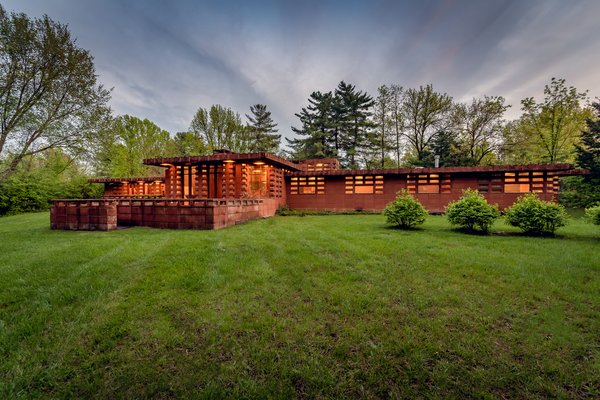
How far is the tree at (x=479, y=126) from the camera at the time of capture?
25109 millimetres

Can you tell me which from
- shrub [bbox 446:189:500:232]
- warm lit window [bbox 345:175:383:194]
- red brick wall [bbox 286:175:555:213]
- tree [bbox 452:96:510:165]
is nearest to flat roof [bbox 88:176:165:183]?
red brick wall [bbox 286:175:555:213]

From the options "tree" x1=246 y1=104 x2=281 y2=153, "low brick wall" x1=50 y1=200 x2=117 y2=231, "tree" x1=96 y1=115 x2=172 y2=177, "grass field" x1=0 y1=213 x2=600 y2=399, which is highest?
"tree" x1=246 y1=104 x2=281 y2=153

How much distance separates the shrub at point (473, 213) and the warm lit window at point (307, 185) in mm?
10709

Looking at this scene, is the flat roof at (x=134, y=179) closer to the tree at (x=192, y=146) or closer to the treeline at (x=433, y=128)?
the tree at (x=192, y=146)

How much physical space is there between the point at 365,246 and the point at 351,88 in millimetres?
30214

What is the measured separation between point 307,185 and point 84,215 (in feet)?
44.5

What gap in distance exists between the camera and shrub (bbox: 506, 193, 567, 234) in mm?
8055

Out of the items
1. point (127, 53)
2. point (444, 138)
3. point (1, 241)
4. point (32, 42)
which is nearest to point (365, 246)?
point (1, 241)

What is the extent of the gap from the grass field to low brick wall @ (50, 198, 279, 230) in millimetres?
3657

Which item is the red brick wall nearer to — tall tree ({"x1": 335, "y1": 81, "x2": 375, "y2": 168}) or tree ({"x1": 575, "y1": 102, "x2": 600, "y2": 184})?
tree ({"x1": 575, "y1": 102, "x2": 600, "y2": 184})

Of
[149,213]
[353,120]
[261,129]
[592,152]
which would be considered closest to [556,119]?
[592,152]

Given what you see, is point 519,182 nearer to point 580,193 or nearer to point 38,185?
point 580,193

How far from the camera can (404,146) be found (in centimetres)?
3109

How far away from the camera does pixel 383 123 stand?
3095 cm
